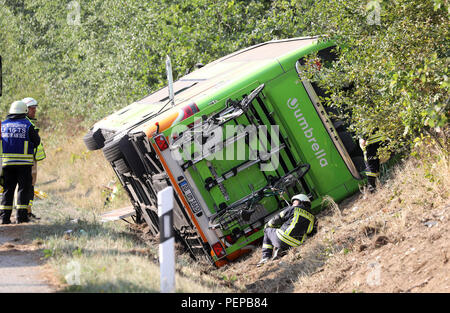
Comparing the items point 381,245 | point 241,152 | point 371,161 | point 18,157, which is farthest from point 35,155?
point 381,245

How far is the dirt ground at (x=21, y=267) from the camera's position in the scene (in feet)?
18.3

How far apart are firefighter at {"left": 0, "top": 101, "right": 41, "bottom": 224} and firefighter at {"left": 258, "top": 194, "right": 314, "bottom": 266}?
3467mm

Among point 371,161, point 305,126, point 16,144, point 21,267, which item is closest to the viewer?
point 21,267

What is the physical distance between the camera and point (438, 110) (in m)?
5.66

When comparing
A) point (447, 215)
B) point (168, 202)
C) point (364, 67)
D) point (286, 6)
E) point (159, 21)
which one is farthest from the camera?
point (159, 21)

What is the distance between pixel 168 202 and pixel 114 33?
38.8 feet

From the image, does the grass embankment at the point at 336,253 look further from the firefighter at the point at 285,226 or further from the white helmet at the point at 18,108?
the white helmet at the point at 18,108

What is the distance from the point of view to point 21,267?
21.0ft

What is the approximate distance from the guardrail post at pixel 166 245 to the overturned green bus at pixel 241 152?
218 cm

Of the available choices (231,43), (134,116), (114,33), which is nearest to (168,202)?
(134,116)

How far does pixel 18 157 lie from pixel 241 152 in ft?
10.5

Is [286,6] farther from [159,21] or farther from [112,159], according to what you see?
[112,159]

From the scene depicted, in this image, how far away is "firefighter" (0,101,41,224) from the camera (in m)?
8.70

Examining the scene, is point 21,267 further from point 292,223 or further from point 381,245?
point 381,245
